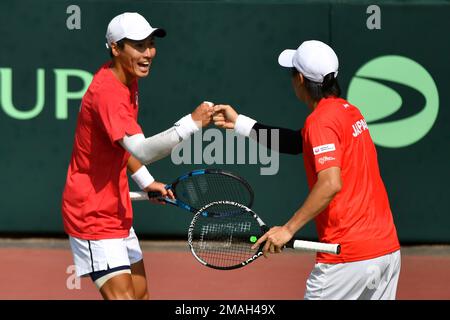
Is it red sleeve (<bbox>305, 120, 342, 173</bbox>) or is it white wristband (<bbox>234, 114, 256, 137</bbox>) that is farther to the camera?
white wristband (<bbox>234, 114, 256, 137</bbox>)

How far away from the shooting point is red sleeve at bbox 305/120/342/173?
203 inches

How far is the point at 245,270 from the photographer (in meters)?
8.70

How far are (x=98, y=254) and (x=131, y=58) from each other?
1067mm

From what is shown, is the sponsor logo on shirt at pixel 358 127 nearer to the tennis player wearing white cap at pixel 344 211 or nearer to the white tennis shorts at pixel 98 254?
the tennis player wearing white cap at pixel 344 211

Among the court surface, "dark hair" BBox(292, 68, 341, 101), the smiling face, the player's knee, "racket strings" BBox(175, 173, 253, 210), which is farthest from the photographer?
the court surface

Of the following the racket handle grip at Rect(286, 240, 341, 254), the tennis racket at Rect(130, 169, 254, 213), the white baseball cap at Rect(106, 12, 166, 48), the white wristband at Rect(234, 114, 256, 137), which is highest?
the white baseball cap at Rect(106, 12, 166, 48)

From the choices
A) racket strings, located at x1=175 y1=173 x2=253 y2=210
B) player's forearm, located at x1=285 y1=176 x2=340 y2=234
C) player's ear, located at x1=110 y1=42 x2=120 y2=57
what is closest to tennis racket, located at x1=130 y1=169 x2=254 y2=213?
racket strings, located at x1=175 y1=173 x2=253 y2=210

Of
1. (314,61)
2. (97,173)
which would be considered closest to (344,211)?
(314,61)

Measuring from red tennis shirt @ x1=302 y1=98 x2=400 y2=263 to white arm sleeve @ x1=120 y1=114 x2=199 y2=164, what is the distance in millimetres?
651

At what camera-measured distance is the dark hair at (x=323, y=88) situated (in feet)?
18.0

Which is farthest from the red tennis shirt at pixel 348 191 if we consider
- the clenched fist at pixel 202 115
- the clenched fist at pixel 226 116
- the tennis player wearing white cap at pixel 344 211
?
the clenched fist at pixel 226 116

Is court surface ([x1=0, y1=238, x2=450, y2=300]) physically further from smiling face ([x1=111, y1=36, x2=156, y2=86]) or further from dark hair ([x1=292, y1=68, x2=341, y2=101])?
dark hair ([x1=292, y1=68, x2=341, y2=101])

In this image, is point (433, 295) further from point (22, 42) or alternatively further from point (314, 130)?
point (22, 42)

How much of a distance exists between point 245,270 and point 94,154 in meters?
3.10
